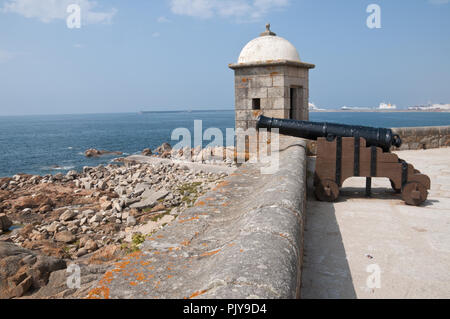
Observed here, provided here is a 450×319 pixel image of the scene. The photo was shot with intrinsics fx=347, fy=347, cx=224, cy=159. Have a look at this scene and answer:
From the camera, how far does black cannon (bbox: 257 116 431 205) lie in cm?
462

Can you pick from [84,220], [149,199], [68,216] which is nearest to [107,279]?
[84,220]

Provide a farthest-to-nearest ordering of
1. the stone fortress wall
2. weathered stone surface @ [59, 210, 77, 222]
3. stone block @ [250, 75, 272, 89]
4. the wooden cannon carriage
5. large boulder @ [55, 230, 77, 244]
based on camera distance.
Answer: weathered stone surface @ [59, 210, 77, 222], the stone fortress wall, stone block @ [250, 75, 272, 89], large boulder @ [55, 230, 77, 244], the wooden cannon carriage

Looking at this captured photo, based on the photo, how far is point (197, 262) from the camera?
2.03 metres

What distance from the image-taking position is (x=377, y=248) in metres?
3.19

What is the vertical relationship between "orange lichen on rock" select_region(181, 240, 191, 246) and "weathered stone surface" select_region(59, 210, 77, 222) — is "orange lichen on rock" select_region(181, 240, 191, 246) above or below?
above

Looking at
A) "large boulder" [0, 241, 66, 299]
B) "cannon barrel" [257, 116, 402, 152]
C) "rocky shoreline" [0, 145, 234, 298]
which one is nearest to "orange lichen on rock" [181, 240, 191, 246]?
"rocky shoreline" [0, 145, 234, 298]

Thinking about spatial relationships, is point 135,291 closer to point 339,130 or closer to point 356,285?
point 356,285

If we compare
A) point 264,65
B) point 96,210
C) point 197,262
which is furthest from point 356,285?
point 96,210

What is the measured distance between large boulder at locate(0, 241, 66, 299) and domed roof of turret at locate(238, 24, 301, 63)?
6205mm

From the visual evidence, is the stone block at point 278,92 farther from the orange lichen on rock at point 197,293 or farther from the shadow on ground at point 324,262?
the orange lichen on rock at point 197,293

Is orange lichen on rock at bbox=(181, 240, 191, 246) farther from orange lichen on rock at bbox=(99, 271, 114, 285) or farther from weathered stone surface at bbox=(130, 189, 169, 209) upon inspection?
weathered stone surface at bbox=(130, 189, 169, 209)

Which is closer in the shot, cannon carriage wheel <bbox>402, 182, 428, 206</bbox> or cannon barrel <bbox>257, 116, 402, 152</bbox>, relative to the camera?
cannon carriage wheel <bbox>402, 182, 428, 206</bbox>

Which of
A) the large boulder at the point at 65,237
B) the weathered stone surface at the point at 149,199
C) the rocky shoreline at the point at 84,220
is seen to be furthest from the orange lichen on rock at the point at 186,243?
the weathered stone surface at the point at 149,199

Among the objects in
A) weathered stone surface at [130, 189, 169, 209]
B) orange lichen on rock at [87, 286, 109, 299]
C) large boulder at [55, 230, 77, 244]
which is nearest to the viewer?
orange lichen on rock at [87, 286, 109, 299]
